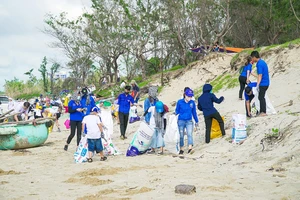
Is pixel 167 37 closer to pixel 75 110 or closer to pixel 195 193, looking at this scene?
pixel 75 110

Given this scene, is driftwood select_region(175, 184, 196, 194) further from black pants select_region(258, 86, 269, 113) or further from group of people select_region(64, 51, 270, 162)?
black pants select_region(258, 86, 269, 113)

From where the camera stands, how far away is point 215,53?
1188 inches

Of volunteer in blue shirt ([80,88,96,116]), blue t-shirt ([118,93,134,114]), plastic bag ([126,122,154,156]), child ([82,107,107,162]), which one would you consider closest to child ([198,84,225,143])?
plastic bag ([126,122,154,156])

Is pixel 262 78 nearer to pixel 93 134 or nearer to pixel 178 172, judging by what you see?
pixel 178 172

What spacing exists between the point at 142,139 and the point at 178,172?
10.3 feet

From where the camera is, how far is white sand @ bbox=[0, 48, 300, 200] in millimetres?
6918

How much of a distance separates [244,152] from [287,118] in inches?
58.0

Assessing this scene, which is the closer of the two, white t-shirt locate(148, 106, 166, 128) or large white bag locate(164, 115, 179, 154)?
large white bag locate(164, 115, 179, 154)

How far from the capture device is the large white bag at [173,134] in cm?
1170

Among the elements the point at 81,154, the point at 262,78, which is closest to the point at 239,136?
the point at 262,78

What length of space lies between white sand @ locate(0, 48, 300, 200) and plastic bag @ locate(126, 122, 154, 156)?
315mm

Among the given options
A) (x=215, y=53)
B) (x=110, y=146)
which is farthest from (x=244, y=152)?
(x=215, y=53)

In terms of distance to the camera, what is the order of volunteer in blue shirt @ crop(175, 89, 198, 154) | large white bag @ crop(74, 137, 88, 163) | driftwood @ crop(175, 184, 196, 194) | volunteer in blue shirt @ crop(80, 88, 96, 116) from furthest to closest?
volunteer in blue shirt @ crop(80, 88, 96, 116) → volunteer in blue shirt @ crop(175, 89, 198, 154) → large white bag @ crop(74, 137, 88, 163) → driftwood @ crop(175, 184, 196, 194)

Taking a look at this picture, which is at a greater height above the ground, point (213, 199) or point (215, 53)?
point (215, 53)
